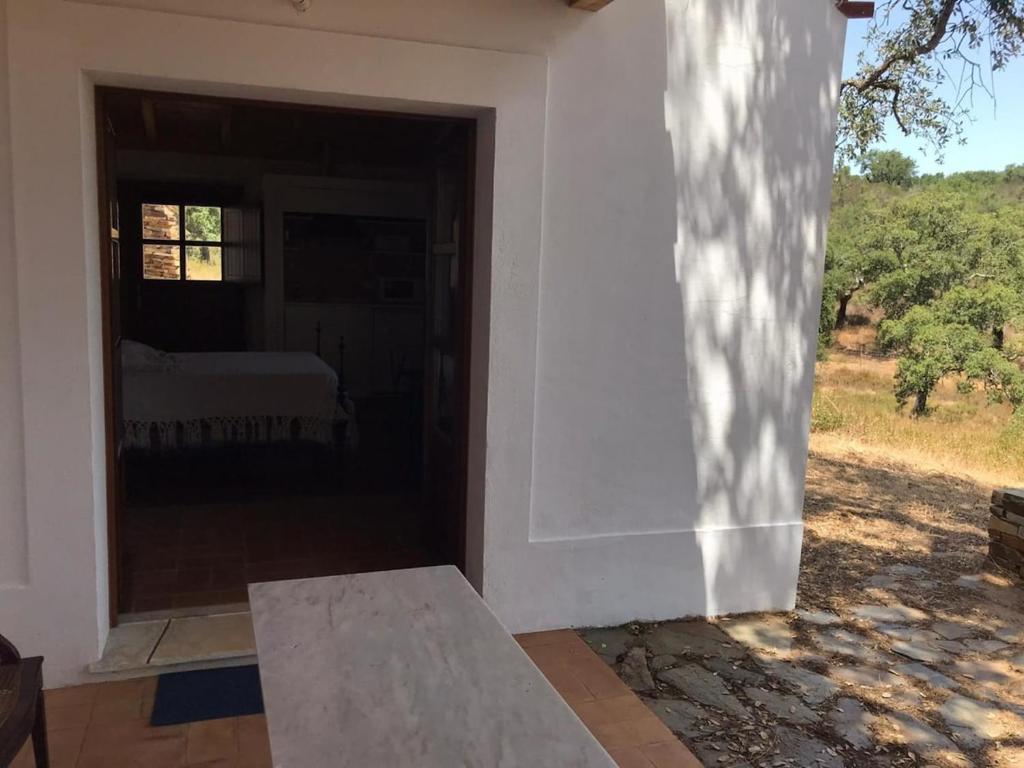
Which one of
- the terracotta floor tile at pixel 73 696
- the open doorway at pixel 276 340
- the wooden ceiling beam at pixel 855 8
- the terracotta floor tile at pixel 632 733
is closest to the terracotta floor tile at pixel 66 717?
the terracotta floor tile at pixel 73 696

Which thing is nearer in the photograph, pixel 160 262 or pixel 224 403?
pixel 224 403

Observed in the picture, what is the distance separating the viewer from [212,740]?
2.68 metres

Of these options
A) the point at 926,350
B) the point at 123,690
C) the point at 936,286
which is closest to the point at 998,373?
the point at 926,350

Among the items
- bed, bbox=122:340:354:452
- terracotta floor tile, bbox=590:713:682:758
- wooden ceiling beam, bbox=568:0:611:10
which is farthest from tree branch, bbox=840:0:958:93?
terracotta floor tile, bbox=590:713:682:758

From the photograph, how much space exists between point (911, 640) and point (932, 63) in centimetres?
538

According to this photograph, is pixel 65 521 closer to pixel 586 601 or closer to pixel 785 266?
pixel 586 601

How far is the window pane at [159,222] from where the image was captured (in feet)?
29.3

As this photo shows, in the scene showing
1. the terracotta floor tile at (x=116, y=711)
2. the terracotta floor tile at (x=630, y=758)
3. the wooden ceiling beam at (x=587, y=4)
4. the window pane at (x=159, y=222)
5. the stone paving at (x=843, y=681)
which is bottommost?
the stone paving at (x=843, y=681)

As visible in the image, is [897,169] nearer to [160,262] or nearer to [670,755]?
[160,262]

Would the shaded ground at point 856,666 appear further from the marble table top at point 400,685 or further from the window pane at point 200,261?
the window pane at point 200,261

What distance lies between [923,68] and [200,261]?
7.96 m

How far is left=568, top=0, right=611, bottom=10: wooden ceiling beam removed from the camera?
10.3ft

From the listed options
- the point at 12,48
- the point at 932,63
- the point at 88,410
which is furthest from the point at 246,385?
the point at 932,63

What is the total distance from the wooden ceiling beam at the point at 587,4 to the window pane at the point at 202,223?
712 centimetres
